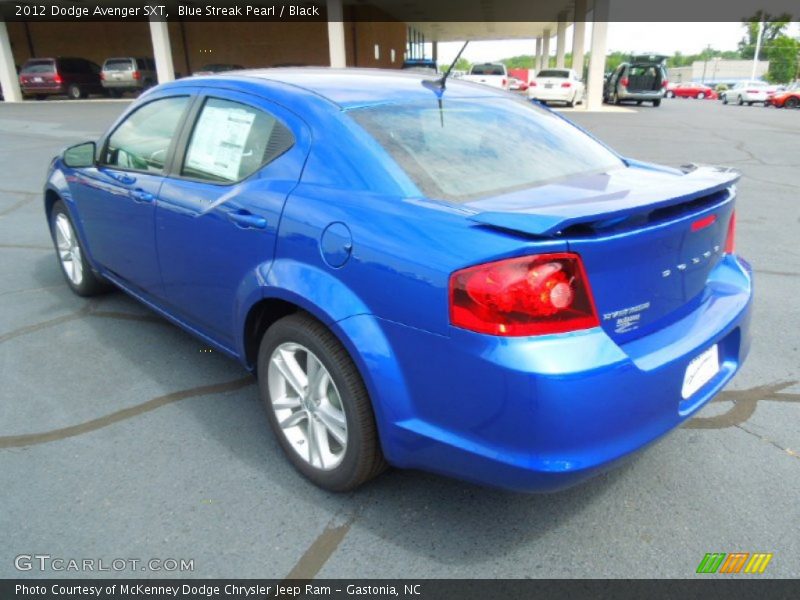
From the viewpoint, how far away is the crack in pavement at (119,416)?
2885mm

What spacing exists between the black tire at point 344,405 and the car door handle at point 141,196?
1.23 meters

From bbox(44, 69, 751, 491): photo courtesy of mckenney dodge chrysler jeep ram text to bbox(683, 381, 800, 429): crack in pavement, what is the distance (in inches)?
20.8

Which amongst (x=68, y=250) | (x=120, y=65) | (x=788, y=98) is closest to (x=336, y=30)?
(x=120, y=65)

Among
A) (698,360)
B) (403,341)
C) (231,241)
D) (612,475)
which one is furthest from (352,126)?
(612,475)

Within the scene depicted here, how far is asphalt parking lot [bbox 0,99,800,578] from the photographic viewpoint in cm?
219

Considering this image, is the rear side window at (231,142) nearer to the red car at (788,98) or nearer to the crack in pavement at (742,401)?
the crack in pavement at (742,401)

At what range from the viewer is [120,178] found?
355cm

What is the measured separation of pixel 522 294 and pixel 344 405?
0.82m

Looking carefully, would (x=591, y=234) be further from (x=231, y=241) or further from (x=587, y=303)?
(x=231, y=241)

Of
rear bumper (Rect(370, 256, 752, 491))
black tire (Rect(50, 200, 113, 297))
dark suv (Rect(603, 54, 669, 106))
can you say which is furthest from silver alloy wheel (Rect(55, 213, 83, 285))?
dark suv (Rect(603, 54, 669, 106))

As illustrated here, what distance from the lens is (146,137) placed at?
3553 millimetres

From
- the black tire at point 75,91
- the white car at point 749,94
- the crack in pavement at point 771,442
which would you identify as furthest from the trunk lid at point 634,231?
the white car at point 749,94

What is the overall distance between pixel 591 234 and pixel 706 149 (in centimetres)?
1288

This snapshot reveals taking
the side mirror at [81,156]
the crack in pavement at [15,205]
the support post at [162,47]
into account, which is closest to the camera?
the side mirror at [81,156]
